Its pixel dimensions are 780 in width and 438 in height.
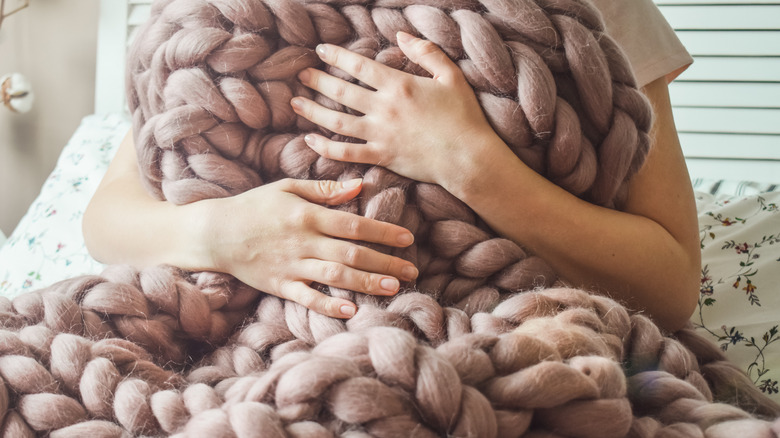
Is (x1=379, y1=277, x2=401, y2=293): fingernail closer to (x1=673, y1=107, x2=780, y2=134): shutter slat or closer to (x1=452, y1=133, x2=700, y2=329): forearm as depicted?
(x1=452, y1=133, x2=700, y2=329): forearm

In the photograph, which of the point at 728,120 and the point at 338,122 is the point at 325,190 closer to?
the point at 338,122

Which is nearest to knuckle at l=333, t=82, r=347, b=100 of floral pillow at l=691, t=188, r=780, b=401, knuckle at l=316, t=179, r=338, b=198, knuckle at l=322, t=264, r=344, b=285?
knuckle at l=316, t=179, r=338, b=198

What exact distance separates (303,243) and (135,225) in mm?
291

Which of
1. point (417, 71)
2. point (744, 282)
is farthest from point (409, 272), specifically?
point (744, 282)

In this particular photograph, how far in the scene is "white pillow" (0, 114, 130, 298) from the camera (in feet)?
4.15

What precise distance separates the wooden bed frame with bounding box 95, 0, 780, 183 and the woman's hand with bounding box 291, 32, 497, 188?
4.09ft

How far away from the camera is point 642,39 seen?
92cm

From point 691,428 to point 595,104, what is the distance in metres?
0.36

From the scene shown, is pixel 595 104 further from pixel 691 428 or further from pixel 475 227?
pixel 691 428

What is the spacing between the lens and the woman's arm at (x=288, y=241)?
0.67 metres

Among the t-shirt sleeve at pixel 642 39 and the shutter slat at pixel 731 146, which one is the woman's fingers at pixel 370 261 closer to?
the t-shirt sleeve at pixel 642 39

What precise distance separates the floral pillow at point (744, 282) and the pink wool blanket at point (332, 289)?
0.19 meters

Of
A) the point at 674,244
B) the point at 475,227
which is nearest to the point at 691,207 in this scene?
the point at 674,244

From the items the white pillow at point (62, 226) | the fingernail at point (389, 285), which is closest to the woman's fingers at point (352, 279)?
the fingernail at point (389, 285)
